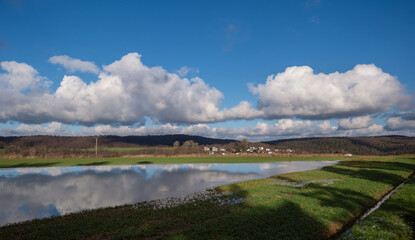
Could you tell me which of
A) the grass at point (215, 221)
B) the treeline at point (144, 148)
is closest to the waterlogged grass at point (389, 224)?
the grass at point (215, 221)

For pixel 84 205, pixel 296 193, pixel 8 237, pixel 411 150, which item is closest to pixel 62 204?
pixel 84 205

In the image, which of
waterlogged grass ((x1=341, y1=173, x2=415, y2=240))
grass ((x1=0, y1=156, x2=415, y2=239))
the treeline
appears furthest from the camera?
the treeline

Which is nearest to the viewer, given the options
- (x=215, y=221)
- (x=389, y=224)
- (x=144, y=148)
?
(x=389, y=224)

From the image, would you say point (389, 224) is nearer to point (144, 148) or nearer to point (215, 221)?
point (215, 221)

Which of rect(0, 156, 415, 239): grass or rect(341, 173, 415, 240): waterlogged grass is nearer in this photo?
rect(341, 173, 415, 240): waterlogged grass

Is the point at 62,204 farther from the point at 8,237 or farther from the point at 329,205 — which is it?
the point at 329,205

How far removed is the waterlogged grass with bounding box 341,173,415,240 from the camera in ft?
43.6

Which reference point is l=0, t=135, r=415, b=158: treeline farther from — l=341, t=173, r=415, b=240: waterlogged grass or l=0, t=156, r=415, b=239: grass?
l=341, t=173, r=415, b=240: waterlogged grass

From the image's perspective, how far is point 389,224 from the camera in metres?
14.9

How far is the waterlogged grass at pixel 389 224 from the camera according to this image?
13.3 m

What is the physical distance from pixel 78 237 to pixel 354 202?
72.2 feet

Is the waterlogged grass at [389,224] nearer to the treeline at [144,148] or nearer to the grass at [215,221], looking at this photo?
the grass at [215,221]

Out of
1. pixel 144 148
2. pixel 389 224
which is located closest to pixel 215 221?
pixel 389 224

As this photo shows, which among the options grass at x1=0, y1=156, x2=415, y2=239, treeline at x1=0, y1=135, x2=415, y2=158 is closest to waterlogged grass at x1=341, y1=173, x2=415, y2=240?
grass at x1=0, y1=156, x2=415, y2=239
